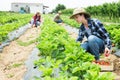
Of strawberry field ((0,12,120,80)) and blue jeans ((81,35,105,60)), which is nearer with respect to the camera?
strawberry field ((0,12,120,80))

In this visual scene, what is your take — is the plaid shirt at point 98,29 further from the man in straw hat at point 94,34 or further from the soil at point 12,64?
the soil at point 12,64

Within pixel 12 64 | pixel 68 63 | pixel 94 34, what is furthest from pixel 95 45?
pixel 12 64

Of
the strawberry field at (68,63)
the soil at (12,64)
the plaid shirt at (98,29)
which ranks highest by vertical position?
the plaid shirt at (98,29)

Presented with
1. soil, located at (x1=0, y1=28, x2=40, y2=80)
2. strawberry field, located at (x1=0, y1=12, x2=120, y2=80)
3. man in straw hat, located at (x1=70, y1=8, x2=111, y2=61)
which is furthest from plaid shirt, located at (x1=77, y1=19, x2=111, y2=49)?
soil, located at (x1=0, y1=28, x2=40, y2=80)

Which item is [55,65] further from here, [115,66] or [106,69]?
[115,66]

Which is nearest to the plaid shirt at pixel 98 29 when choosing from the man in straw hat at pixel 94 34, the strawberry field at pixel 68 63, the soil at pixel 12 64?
the man in straw hat at pixel 94 34

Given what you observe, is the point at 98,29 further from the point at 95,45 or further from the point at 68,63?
the point at 68,63

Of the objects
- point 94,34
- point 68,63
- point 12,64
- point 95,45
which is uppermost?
point 94,34

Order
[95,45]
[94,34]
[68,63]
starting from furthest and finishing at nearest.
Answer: [94,34], [95,45], [68,63]

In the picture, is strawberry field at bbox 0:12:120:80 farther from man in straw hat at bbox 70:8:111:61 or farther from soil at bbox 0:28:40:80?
soil at bbox 0:28:40:80

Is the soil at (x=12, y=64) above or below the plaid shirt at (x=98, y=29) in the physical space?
below

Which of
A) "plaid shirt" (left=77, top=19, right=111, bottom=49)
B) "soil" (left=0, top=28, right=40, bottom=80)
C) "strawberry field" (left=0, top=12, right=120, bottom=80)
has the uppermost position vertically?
"plaid shirt" (left=77, top=19, right=111, bottom=49)

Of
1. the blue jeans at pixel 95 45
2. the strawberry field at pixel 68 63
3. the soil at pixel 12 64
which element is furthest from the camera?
the soil at pixel 12 64

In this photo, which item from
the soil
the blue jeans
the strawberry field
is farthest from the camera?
the soil
